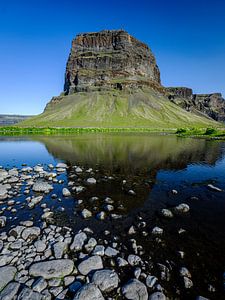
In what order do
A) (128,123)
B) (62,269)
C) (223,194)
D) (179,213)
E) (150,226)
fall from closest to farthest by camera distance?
(62,269) → (150,226) → (179,213) → (223,194) → (128,123)

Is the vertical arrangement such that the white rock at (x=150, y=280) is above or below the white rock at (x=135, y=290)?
below

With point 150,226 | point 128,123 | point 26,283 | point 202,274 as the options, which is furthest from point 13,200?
point 128,123

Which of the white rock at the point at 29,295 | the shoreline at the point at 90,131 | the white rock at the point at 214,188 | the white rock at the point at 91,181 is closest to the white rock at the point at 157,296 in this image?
the white rock at the point at 29,295

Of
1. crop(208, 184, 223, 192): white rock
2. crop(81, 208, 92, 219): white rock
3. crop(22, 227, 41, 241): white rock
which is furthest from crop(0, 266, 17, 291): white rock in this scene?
crop(208, 184, 223, 192): white rock

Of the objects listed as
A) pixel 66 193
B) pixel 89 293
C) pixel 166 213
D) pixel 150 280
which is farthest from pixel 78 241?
pixel 66 193

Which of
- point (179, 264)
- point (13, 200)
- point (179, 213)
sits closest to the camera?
point (179, 264)

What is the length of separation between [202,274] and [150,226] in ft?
14.6

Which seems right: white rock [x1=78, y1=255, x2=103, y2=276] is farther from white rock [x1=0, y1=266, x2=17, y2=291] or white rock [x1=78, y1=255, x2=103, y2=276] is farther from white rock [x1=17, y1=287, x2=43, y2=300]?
white rock [x1=0, y1=266, x2=17, y2=291]

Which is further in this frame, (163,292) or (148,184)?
(148,184)

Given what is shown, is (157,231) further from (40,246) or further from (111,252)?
(40,246)

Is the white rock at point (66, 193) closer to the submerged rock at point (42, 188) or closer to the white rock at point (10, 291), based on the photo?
the submerged rock at point (42, 188)

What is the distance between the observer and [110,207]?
51.5 feet

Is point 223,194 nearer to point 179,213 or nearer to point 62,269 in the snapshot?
point 179,213

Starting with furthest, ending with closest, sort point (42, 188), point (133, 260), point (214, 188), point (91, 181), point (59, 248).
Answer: point (91, 181), point (214, 188), point (42, 188), point (59, 248), point (133, 260)
